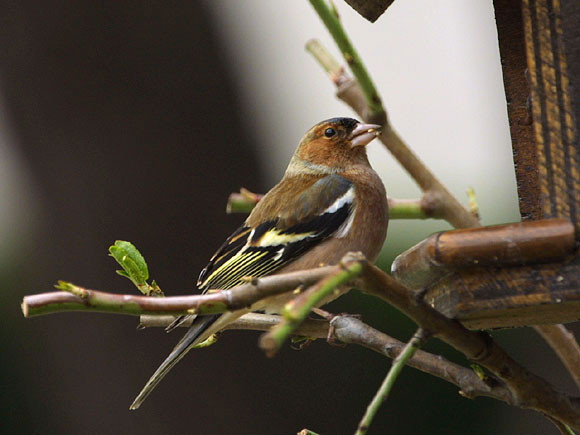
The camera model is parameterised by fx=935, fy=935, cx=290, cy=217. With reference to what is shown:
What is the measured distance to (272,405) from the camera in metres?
6.40

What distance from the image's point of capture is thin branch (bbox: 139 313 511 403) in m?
2.40

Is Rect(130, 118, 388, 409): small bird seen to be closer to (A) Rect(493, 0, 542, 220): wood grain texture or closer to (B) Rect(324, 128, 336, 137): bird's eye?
(B) Rect(324, 128, 336, 137): bird's eye

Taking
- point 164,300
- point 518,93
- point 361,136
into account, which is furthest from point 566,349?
point 361,136

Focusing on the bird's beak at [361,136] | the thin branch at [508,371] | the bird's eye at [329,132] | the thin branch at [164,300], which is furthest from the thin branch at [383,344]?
the bird's eye at [329,132]

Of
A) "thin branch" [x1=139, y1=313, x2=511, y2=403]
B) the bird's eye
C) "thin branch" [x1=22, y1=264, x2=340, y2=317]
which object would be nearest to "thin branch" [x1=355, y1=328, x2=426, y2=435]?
"thin branch" [x1=22, y1=264, x2=340, y2=317]

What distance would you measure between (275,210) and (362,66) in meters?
1.53

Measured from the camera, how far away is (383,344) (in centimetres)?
252

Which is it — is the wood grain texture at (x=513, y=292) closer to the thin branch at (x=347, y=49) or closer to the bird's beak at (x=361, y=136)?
the thin branch at (x=347, y=49)

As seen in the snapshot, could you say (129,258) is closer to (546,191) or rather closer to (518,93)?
(546,191)

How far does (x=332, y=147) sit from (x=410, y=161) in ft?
5.50

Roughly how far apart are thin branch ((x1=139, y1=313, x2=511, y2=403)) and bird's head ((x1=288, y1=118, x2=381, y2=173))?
1.23 m

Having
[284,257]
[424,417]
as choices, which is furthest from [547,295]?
[424,417]

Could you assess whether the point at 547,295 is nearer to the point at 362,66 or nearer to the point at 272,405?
the point at 362,66

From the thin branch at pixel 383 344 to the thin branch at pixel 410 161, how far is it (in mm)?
387
